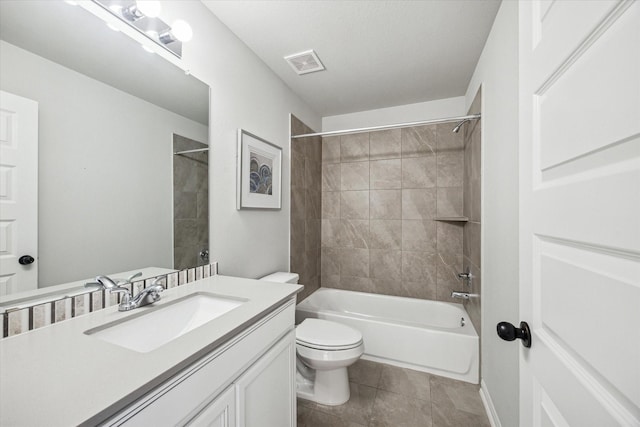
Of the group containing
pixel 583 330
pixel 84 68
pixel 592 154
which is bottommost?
pixel 583 330

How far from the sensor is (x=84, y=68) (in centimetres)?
96

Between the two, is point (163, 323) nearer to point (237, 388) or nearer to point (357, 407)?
point (237, 388)

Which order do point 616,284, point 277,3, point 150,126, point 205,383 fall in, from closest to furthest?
1. point 616,284
2. point 205,383
3. point 150,126
4. point 277,3

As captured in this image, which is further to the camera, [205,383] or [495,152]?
[495,152]

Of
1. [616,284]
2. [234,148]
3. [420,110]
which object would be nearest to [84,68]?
[234,148]

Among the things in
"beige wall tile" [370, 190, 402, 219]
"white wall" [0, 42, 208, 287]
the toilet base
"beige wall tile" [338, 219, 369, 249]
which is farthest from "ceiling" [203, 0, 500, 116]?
the toilet base

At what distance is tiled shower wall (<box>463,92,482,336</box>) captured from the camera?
6.32ft

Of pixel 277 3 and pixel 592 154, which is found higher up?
pixel 277 3

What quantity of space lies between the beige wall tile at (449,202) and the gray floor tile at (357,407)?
67.3 inches

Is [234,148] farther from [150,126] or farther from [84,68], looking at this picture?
[84,68]

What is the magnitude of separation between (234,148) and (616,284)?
1.73 metres

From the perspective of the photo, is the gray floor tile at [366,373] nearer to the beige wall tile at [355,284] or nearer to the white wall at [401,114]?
the beige wall tile at [355,284]

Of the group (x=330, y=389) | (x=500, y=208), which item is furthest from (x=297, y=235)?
(x=500, y=208)

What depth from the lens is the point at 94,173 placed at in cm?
98
